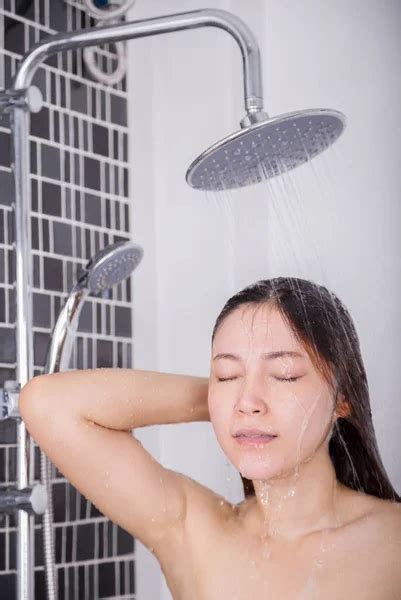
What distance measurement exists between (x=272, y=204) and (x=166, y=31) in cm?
24

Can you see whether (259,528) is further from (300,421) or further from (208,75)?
(208,75)

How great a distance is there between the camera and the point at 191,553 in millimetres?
1009

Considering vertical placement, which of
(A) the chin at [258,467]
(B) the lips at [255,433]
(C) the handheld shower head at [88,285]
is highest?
(C) the handheld shower head at [88,285]

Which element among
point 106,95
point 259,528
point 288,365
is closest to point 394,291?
point 288,365

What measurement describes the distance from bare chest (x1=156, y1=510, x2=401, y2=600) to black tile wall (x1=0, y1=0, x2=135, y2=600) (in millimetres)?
194

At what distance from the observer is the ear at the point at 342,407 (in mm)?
963

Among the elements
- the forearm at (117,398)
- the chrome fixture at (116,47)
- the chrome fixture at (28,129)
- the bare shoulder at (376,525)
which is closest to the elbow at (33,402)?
the forearm at (117,398)

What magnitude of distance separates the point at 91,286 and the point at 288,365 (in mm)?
332

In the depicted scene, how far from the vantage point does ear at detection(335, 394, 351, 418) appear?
0.96m

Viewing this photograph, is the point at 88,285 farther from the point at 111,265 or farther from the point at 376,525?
the point at 376,525

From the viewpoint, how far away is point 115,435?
3.27 ft

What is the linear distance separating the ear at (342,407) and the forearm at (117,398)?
0.15 m

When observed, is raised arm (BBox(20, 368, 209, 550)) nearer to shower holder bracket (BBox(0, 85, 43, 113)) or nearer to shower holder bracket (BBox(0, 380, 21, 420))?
shower holder bracket (BBox(0, 380, 21, 420))

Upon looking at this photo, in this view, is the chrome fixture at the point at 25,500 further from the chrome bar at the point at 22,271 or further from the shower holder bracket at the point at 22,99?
the shower holder bracket at the point at 22,99
